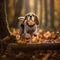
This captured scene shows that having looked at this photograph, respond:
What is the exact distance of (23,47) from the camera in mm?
3729

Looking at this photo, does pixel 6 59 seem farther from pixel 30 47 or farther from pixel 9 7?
pixel 9 7

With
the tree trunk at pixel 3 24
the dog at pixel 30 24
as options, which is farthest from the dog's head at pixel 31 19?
the tree trunk at pixel 3 24

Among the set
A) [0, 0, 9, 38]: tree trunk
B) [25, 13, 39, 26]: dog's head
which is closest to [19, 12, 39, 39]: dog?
[25, 13, 39, 26]: dog's head

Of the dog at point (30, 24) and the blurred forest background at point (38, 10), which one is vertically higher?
the blurred forest background at point (38, 10)

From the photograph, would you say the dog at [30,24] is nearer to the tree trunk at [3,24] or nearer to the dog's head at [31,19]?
the dog's head at [31,19]

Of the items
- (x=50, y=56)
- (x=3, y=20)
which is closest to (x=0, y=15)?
(x=3, y=20)

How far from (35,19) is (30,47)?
1.45 feet

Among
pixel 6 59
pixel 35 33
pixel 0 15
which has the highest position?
pixel 0 15

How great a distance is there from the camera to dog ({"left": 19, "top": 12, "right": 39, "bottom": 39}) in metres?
3.80

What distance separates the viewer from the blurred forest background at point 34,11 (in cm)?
383

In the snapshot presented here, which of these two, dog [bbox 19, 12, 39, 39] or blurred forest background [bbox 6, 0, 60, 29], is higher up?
blurred forest background [bbox 6, 0, 60, 29]

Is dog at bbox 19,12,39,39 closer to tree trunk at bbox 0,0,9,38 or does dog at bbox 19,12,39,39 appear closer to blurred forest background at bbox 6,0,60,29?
blurred forest background at bbox 6,0,60,29

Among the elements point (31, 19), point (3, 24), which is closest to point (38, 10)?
point (31, 19)

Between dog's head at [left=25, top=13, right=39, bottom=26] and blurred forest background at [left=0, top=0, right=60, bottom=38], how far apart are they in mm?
65
